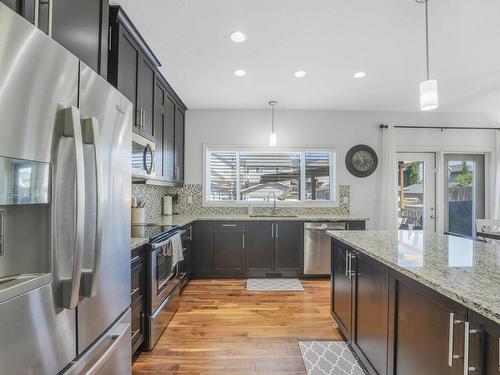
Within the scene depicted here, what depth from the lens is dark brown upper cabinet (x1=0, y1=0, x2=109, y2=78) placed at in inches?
38.7

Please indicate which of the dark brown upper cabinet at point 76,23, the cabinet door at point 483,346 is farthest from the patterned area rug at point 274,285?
the dark brown upper cabinet at point 76,23

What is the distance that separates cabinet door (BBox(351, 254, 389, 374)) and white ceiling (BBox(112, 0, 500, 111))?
184 centimetres

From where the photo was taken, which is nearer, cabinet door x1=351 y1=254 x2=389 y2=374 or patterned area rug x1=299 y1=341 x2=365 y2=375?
cabinet door x1=351 y1=254 x2=389 y2=374

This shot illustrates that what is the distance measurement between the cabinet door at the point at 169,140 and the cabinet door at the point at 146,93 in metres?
0.54

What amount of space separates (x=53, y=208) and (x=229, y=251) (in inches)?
127

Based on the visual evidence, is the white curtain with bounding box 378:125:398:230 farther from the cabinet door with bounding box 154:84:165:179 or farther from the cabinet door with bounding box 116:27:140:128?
the cabinet door with bounding box 116:27:140:128

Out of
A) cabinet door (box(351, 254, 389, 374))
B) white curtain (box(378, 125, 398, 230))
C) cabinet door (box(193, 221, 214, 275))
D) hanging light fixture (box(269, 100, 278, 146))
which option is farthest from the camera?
white curtain (box(378, 125, 398, 230))

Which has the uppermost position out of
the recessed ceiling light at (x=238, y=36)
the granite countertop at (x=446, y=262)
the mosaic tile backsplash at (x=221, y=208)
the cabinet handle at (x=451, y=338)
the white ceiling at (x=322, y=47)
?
the white ceiling at (x=322, y=47)

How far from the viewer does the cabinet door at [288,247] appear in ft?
13.1

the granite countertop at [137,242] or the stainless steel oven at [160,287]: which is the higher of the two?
the granite countertop at [137,242]

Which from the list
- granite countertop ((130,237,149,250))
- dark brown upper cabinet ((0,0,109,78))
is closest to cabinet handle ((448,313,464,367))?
granite countertop ((130,237,149,250))

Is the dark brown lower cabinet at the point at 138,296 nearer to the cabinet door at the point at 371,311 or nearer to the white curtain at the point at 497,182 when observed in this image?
the cabinet door at the point at 371,311

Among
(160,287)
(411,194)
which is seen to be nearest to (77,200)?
(160,287)

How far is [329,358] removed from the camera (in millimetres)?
2084
